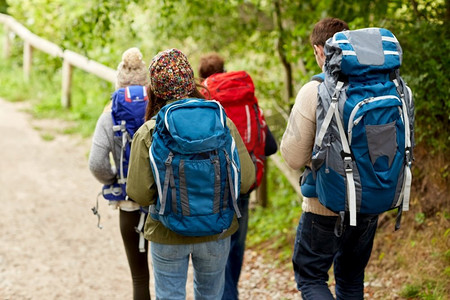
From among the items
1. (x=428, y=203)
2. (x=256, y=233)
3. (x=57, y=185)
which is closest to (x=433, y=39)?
(x=428, y=203)

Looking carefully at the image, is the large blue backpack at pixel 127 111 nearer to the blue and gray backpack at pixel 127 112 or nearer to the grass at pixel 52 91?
the blue and gray backpack at pixel 127 112

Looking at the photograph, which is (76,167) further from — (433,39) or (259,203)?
(433,39)

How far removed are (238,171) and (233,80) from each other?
96 centimetres

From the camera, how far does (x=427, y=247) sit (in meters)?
4.58

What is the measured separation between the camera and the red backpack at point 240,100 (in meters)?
3.69

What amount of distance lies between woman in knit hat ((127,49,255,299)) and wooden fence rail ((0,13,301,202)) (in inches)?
113

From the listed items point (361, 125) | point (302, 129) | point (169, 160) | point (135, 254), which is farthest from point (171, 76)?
point (135, 254)

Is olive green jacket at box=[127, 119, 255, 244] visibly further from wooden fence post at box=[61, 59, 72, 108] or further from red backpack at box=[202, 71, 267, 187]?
wooden fence post at box=[61, 59, 72, 108]

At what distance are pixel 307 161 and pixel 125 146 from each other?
43.5 inches

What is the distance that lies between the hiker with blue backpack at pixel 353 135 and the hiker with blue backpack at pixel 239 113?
691 mm

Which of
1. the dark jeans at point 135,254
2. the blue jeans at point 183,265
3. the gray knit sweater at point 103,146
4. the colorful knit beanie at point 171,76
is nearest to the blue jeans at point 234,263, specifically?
the dark jeans at point 135,254

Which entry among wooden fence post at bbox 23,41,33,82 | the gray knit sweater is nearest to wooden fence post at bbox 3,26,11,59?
wooden fence post at bbox 23,41,33,82

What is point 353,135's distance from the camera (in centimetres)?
278

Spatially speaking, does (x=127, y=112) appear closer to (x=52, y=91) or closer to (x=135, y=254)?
(x=135, y=254)
